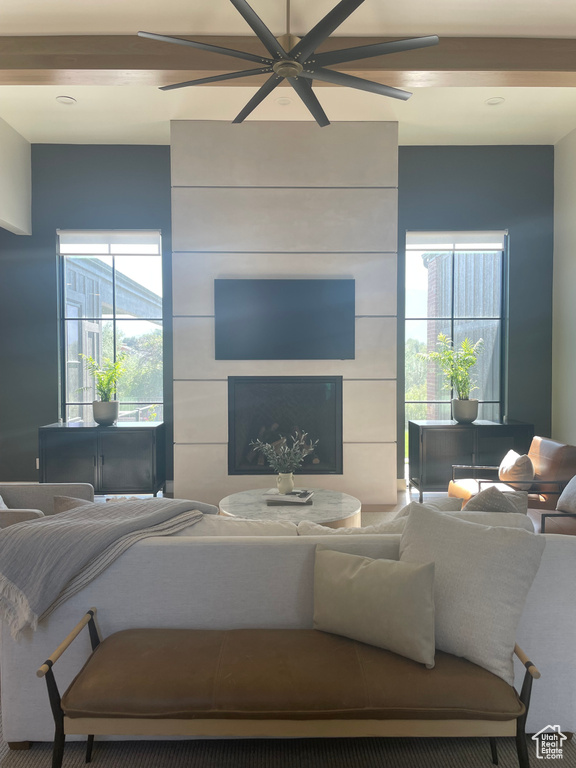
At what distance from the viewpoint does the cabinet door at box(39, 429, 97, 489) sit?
5.25 m

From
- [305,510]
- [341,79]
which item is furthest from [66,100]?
[305,510]

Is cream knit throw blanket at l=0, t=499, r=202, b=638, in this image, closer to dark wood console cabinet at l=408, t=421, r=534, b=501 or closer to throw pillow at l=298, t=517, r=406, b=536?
throw pillow at l=298, t=517, r=406, b=536

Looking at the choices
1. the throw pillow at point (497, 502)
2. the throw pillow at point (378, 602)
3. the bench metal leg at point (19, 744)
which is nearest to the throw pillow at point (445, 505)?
the throw pillow at point (497, 502)

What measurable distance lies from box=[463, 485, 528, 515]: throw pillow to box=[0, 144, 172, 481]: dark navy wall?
160 inches

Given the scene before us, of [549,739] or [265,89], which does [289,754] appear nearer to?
[549,739]

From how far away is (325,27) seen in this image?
2.41 meters

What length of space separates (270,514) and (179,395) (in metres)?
2.05

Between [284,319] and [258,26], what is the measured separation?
300cm

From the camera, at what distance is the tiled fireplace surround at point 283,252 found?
5.14m

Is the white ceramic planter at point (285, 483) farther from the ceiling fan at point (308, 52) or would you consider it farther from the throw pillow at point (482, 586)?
the ceiling fan at point (308, 52)

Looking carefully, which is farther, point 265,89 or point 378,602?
point 265,89

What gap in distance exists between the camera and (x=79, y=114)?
4926mm

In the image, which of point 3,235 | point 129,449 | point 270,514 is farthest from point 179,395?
point 3,235

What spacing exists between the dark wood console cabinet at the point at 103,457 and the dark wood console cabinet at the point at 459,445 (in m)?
2.61
